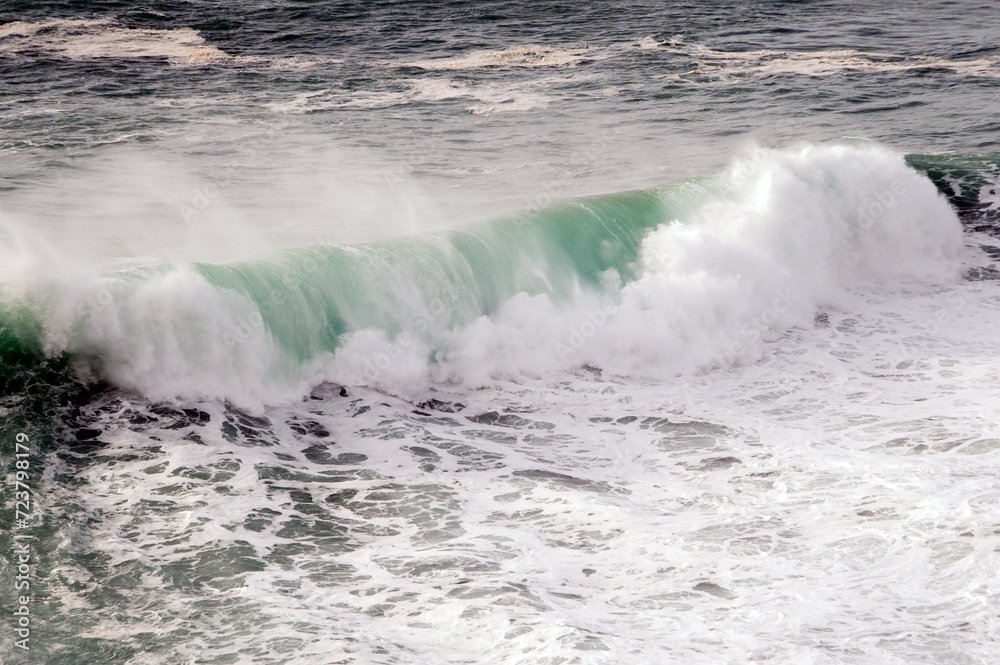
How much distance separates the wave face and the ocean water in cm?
5

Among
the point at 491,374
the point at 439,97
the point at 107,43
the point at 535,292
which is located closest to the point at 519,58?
the point at 439,97

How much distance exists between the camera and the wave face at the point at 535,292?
9.93 meters

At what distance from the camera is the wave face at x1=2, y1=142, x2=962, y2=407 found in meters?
9.93

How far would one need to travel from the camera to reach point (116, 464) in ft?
27.5

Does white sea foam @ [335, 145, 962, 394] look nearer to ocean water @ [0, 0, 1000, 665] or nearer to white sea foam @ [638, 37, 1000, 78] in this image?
ocean water @ [0, 0, 1000, 665]

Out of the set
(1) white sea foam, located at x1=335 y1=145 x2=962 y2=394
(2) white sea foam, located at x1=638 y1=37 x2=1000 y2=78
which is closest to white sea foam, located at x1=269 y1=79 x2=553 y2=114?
(2) white sea foam, located at x1=638 y1=37 x2=1000 y2=78

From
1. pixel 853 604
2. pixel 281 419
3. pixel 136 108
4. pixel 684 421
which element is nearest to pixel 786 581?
pixel 853 604

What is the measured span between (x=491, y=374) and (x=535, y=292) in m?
1.92

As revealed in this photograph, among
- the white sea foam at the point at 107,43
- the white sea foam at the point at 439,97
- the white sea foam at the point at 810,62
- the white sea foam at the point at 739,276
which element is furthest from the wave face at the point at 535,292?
the white sea foam at the point at 107,43

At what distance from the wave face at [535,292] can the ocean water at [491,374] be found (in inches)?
1.9

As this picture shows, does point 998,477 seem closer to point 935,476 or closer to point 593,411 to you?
point 935,476

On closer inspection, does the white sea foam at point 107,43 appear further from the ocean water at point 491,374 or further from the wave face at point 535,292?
the wave face at point 535,292

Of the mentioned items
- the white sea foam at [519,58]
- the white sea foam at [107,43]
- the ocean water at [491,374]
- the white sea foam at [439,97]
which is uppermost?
the white sea foam at [107,43]

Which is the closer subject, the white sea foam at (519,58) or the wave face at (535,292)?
the wave face at (535,292)
